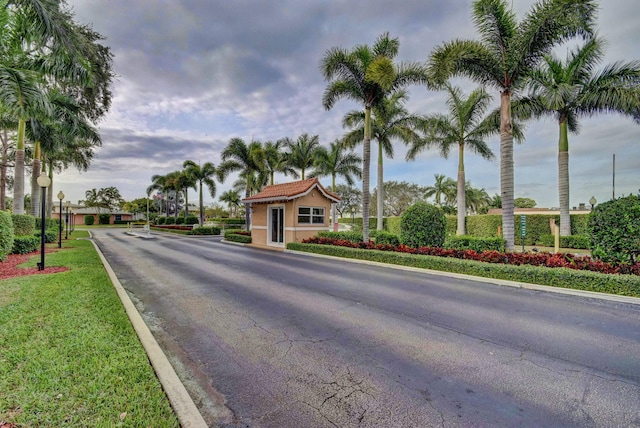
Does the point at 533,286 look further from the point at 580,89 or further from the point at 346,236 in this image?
the point at 580,89

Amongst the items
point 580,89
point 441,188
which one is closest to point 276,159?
point 580,89

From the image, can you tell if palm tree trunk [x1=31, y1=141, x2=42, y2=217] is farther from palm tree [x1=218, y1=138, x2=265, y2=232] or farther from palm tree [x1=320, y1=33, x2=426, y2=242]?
palm tree [x1=320, y1=33, x2=426, y2=242]

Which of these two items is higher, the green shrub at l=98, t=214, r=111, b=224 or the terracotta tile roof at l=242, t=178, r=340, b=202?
the terracotta tile roof at l=242, t=178, r=340, b=202

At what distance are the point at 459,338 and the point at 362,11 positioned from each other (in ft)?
38.0

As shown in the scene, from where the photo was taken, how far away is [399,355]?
3.95m

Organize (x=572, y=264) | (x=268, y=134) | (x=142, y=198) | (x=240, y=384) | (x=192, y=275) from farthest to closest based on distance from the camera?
(x=142, y=198)
(x=268, y=134)
(x=192, y=275)
(x=572, y=264)
(x=240, y=384)

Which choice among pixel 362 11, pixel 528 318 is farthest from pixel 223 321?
pixel 362 11

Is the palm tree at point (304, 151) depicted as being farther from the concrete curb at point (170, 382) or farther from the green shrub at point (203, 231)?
the concrete curb at point (170, 382)

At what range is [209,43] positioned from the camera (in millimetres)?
12664

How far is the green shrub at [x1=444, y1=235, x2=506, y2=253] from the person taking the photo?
36.4 ft

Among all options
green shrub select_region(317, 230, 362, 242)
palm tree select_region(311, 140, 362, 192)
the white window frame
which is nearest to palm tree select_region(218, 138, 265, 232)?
palm tree select_region(311, 140, 362, 192)

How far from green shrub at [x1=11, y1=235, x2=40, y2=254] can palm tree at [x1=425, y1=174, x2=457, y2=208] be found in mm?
48375

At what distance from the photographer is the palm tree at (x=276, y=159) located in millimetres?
27656

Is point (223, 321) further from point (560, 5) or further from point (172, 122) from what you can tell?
point (172, 122)
